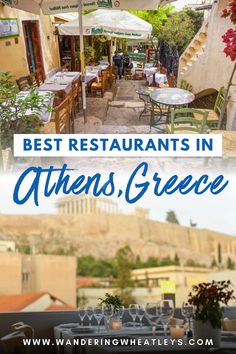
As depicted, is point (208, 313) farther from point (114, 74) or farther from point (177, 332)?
point (114, 74)

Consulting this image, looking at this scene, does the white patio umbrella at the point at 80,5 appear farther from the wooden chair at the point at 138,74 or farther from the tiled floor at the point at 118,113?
the wooden chair at the point at 138,74

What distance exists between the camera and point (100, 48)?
18.7 ft

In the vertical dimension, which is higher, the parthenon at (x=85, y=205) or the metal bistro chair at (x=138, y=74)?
→ the metal bistro chair at (x=138, y=74)

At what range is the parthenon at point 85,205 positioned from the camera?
178 inches

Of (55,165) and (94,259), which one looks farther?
(94,259)

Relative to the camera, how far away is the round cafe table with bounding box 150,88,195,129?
16.2 ft

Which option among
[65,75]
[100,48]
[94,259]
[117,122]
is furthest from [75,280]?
[100,48]

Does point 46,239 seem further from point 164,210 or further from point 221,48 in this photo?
point 221,48

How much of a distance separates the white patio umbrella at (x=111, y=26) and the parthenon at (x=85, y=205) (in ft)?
4.89

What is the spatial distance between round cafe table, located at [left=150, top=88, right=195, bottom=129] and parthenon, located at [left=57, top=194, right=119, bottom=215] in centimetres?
79

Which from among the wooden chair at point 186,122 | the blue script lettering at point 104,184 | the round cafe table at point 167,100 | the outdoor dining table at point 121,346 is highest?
the round cafe table at point 167,100

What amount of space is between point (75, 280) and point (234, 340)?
4.80 feet

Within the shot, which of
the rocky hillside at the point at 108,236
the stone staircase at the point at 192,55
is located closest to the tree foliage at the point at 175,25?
the stone staircase at the point at 192,55

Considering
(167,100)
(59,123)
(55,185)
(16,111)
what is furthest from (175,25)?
(55,185)
